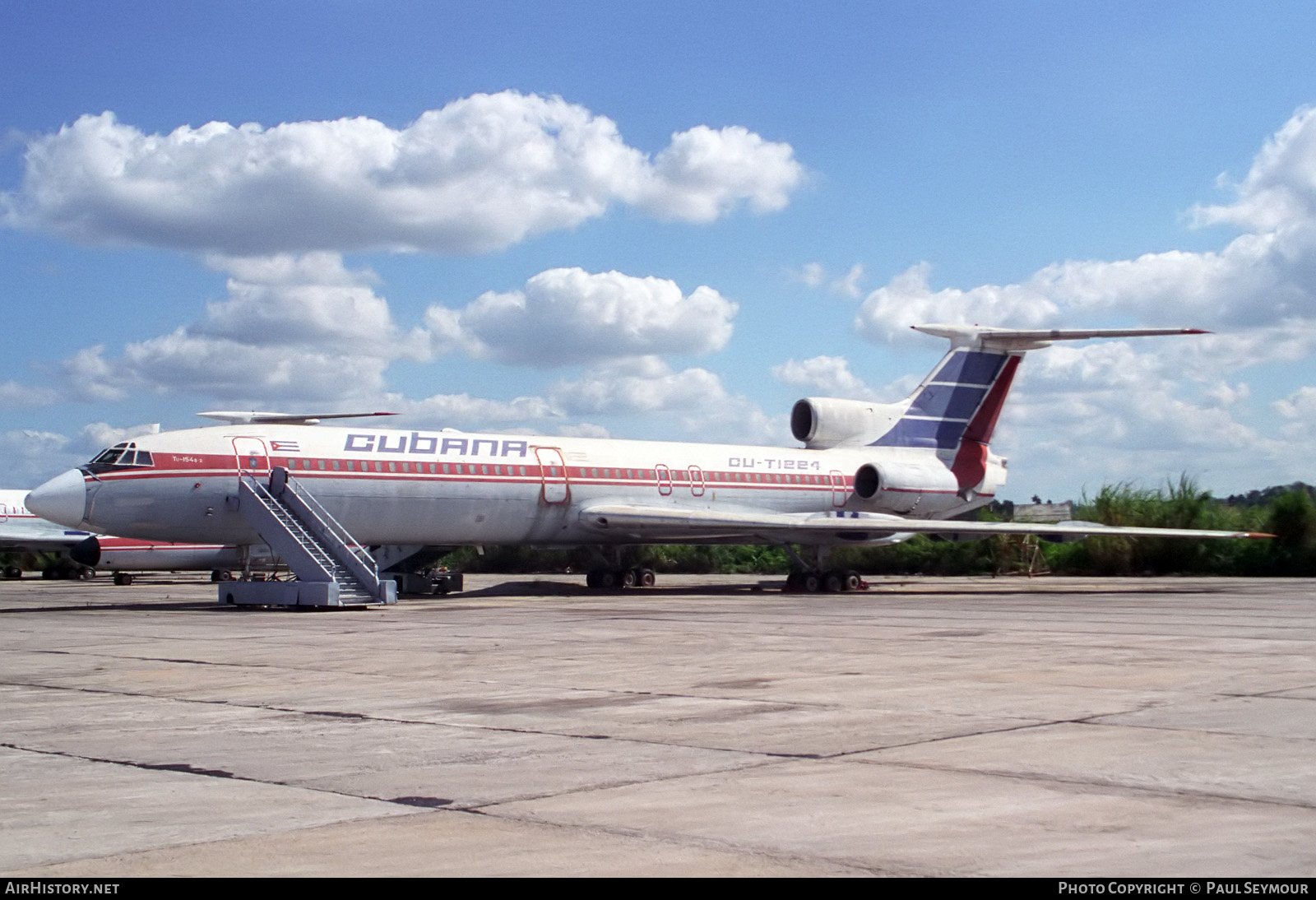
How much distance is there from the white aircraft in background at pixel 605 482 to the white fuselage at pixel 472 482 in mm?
38

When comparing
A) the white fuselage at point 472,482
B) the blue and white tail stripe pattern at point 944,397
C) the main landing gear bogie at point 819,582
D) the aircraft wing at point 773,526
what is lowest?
the main landing gear bogie at point 819,582

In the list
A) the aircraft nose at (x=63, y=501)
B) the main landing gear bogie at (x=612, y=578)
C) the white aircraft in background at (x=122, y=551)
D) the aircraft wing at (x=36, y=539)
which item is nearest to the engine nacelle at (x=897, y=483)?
the main landing gear bogie at (x=612, y=578)

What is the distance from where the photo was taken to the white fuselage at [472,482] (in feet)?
84.4

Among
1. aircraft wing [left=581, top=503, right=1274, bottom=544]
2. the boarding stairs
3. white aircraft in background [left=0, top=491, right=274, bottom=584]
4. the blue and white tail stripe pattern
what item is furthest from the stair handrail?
the blue and white tail stripe pattern

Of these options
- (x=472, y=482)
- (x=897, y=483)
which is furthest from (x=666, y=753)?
(x=897, y=483)

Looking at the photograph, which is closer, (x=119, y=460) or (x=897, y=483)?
(x=119, y=460)

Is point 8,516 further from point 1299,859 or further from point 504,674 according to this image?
point 1299,859

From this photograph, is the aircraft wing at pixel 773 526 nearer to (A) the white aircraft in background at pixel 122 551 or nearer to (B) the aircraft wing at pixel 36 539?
(A) the white aircraft in background at pixel 122 551

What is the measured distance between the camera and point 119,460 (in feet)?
83.6

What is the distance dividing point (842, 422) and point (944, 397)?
3.19 meters

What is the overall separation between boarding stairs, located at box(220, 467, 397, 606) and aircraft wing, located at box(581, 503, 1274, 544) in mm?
7527

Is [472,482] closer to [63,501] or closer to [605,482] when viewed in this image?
[605,482]

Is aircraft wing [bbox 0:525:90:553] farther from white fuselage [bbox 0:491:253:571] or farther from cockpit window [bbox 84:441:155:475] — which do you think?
cockpit window [bbox 84:441:155:475]
